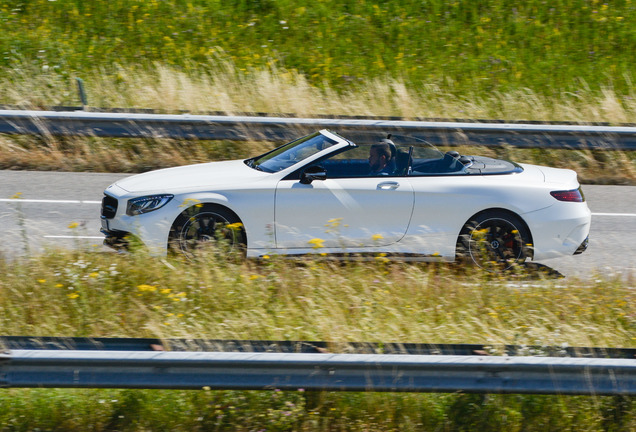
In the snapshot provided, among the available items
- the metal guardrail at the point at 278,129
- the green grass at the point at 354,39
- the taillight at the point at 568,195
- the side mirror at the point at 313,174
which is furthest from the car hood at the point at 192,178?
the green grass at the point at 354,39

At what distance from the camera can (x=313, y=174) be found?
7.32m

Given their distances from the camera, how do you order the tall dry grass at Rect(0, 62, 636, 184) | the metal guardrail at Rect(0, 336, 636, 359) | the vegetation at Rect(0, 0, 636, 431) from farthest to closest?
the tall dry grass at Rect(0, 62, 636, 184)
the vegetation at Rect(0, 0, 636, 431)
the metal guardrail at Rect(0, 336, 636, 359)

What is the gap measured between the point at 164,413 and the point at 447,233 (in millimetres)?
3646

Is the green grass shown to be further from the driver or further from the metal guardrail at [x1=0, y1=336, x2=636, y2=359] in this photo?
the metal guardrail at [x1=0, y1=336, x2=636, y2=359]

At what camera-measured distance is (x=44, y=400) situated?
4.64 metres

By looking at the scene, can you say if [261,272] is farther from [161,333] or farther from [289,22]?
[289,22]

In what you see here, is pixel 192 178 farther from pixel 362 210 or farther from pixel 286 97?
pixel 286 97

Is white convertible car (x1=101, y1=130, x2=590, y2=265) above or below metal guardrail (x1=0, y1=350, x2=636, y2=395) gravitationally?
above

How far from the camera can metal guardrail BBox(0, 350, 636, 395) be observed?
4.11 metres

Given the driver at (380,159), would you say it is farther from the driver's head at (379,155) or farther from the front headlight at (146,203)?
the front headlight at (146,203)

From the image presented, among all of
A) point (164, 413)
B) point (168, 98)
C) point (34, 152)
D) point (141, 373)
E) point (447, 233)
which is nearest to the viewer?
point (141, 373)

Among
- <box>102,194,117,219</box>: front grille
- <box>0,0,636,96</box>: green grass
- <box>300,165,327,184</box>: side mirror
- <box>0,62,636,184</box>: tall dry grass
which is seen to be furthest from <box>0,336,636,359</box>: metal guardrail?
<box>0,0,636,96</box>: green grass

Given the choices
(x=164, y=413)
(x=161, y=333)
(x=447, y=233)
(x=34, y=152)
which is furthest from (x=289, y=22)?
(x=164, y=413)

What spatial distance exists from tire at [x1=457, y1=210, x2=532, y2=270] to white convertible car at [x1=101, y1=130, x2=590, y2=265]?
1 centimetres
